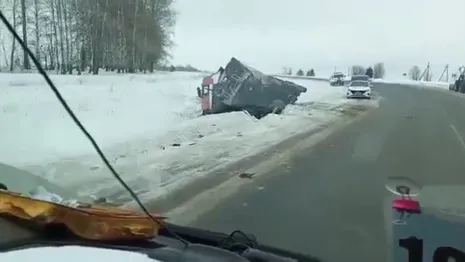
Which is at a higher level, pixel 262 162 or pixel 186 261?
pixel 186 261

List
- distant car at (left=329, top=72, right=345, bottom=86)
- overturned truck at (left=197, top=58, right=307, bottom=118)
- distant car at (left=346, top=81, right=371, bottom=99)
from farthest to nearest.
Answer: distant car at (left=329, top=72, right=345, bottom=86), distant car at (left=346, top=81, right=371, bottom=99), overturned truck at (left=197, top=58, right=307, bottom=118)


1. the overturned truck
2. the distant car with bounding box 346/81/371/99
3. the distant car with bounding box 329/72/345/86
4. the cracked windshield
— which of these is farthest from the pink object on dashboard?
the distant car with bounding box 329/72/345/86

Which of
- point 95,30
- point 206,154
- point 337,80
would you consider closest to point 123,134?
point 206,154

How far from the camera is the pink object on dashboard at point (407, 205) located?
260cm

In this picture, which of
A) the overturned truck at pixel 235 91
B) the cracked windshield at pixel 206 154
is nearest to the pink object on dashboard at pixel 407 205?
the cracked windshield at pixel 206 154

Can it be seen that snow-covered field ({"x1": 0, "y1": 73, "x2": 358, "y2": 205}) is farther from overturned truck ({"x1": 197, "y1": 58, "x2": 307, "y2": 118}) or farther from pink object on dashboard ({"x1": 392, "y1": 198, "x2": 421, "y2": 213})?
pink object on dashboard ({"x1": 392, "y1": 198, "x2": 421, "y2": 213})

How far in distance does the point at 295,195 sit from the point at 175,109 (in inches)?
572

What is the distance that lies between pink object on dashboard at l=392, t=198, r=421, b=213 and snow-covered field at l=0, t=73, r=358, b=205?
→ 6.71 ft

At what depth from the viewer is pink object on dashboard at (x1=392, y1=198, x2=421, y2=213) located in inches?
102

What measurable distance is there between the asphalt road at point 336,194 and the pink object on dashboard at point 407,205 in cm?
74

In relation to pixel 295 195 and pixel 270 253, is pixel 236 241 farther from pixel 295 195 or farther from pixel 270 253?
pixel 295 195

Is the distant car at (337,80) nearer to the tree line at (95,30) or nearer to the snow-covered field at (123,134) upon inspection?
the snow-covered field at (123,134)

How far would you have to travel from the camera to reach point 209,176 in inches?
360

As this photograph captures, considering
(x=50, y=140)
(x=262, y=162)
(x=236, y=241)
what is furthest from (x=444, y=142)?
(x=236, y=241)
